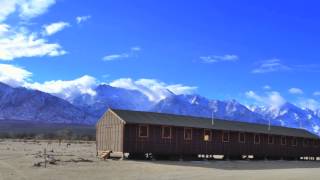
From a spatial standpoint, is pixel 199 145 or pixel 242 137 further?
pixel 242 137

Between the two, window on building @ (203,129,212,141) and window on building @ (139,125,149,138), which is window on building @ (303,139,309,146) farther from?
window on building @ (139,125,149,138)

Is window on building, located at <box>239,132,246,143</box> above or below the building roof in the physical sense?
below

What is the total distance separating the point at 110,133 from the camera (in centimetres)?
5478

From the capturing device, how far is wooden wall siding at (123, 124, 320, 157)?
2039 inches

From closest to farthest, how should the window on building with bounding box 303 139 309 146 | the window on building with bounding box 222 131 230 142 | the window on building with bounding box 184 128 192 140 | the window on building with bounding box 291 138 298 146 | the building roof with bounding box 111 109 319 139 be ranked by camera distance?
the building roof with bounding box 111 109 319 139 < the window on building with bounding box 184 128 192 140 < the window on building with bounding box 222 131 230 142 < the window on building with bounding box 291 138 298 146 < the window on building with bounding box 303 139 309 146

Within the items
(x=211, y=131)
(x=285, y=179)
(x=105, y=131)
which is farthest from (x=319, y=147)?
(x=285, y=179)

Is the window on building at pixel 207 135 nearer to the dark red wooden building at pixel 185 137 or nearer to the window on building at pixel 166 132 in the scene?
the dark red wooden building at pixel 185 137

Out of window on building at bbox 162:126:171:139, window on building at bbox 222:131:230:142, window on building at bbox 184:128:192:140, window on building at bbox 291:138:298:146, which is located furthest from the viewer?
window on building at bbox 291:138:298:146

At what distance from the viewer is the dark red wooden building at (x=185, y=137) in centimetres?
5203

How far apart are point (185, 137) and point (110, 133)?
741 cm

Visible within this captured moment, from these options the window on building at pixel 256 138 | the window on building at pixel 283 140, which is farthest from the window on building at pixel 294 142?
the window on building at pixel 256 138

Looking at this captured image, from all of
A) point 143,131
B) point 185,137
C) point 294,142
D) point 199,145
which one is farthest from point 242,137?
point 143,131

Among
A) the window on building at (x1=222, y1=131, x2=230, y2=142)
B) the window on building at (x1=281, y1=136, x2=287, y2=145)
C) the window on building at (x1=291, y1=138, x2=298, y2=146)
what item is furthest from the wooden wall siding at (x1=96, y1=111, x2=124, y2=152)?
the window on building at (x1=291, y1=138, x2=298, y2=146)

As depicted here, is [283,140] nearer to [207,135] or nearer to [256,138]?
[256,138]
